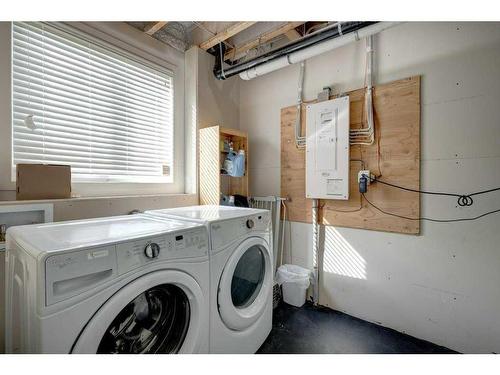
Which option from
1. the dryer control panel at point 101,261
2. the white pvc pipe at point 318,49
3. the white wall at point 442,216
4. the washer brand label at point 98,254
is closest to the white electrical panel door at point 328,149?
the white wall at point 442,216

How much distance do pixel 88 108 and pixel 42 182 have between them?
2.17 ft

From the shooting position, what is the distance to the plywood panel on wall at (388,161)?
1768 mm

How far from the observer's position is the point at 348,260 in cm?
209

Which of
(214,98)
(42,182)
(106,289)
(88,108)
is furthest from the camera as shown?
(214,98)

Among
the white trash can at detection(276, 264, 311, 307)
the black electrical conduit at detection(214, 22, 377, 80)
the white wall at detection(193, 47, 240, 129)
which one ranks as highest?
the black electrical conduit at detection(214, 22, 377, 80)

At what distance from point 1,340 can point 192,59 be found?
2391 millimetres

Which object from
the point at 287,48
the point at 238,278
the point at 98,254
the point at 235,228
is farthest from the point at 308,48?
the point at 98,254

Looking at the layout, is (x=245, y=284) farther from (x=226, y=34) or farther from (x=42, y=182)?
(x=226, y=34)

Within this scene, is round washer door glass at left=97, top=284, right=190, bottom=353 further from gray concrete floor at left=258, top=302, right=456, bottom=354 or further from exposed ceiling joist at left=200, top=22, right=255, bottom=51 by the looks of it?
exposed ceiling joist at left=200, top=22, right=255, bottom=51

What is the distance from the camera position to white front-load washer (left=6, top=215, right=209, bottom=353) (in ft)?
2.40

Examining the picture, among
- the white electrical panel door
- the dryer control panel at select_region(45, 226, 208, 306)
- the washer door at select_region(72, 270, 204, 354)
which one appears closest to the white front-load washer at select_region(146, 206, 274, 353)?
the washer door at select_region(72, 270, 204, 354)

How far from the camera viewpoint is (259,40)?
2150 millimetres
